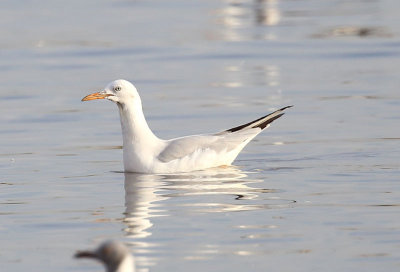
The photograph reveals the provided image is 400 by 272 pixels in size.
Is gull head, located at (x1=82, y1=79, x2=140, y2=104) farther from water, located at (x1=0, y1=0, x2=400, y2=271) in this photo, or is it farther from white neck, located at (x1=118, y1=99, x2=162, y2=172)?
water, located at (x1=0, y1=0, x2=400, y2=271)

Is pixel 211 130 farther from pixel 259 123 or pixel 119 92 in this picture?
pixel 119 92

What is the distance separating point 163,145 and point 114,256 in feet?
23.3

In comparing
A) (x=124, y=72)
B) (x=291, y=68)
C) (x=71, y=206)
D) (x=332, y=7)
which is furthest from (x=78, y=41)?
(x=71, y=206)

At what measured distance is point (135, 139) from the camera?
14047 mm

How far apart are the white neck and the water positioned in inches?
9.3

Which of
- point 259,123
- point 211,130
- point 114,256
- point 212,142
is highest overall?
point 114,256

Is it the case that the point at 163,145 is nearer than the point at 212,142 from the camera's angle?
Yes

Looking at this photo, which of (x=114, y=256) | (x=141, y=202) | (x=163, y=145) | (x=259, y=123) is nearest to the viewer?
(x=114, y=256)

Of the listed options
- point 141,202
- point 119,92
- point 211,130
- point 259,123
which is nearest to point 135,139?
point 119,92

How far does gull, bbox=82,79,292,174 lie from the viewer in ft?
45.3

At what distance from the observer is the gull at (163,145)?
13.8 m

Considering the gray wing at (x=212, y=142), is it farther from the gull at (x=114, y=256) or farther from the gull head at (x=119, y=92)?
the gull at (x=114, y=256)

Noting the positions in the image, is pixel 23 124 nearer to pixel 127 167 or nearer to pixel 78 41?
pixel 127 167

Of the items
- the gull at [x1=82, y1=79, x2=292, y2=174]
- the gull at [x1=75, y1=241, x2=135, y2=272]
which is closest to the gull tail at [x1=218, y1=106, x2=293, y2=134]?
the gull at [x1=82, y1=79, x2=292, y2=174]
